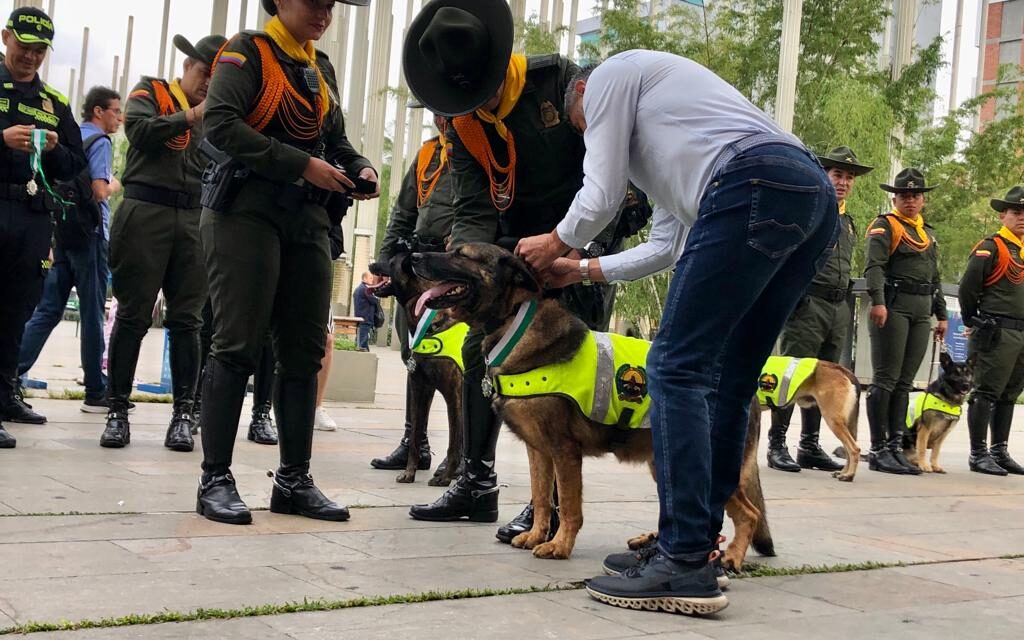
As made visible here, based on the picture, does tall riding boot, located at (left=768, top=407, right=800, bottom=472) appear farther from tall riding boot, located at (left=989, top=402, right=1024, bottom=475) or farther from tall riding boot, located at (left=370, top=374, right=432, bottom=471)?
tall riding boot, located at (left=370, top=374, right=432, bottom=471)

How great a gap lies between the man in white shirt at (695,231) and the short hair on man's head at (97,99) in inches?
239

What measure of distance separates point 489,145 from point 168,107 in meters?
3.09

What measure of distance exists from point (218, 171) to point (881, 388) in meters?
6.59

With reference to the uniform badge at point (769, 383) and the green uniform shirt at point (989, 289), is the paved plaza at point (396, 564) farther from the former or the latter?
the green uniform shirt at point (989, 289)

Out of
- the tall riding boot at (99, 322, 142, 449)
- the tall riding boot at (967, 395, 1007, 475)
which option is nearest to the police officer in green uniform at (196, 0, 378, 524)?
the tall riding boot at (99, 322, 142, 449)

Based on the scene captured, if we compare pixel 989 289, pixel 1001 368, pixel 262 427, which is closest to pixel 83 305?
pixel 262 427

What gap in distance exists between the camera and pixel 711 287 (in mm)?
3402

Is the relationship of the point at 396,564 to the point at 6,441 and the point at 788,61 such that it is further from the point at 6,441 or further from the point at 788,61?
the point at 788,61

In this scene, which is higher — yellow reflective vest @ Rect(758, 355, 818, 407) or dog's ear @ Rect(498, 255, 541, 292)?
dog's ear @ Rect(498, 255, 541, 292)

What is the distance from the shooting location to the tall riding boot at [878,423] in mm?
9297

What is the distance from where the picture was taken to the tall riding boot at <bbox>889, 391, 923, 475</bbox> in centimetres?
934

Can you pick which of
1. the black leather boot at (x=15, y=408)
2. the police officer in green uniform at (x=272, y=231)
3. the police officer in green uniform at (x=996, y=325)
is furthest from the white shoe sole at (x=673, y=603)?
the police officer in green uniform at (x=996, y=325)

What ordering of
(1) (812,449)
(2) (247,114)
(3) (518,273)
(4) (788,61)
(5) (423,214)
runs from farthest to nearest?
1. (4) (788,61)
2. (1) (812,449)
3. (5) (423,214)
4. (2) (247,114)
5. (3) (518,273)

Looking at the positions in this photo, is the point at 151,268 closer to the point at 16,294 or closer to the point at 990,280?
the point at 16,294
